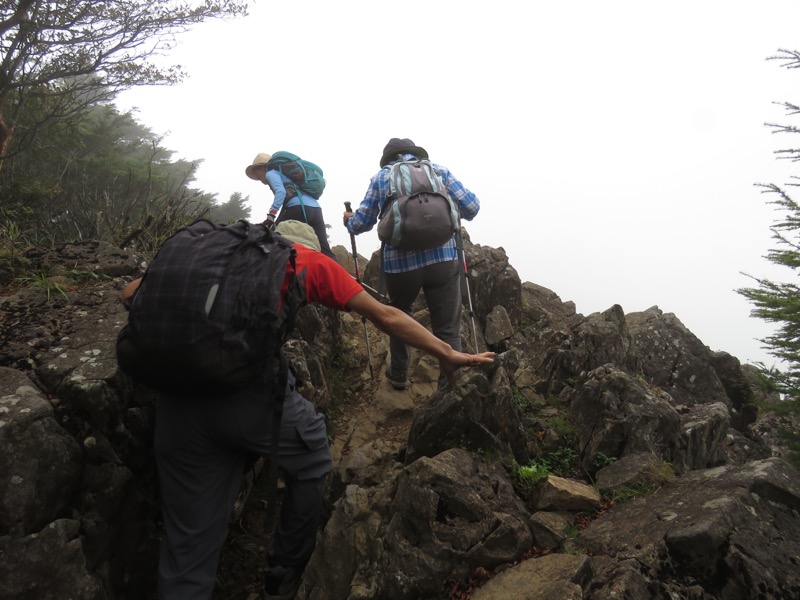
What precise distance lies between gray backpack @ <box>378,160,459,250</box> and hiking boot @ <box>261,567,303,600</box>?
315cm

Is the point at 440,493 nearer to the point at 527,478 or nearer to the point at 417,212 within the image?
the point at 527,478

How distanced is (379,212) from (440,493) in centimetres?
332

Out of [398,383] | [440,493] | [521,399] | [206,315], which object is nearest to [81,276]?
[206,315]

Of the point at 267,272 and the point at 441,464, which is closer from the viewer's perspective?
the point at 267,272

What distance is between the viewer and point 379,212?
220 inches

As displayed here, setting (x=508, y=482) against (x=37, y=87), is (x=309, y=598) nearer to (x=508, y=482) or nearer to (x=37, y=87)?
(x=508, y=482)

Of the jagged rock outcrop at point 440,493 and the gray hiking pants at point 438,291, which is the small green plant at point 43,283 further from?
the gray hiking pants at point 438,291

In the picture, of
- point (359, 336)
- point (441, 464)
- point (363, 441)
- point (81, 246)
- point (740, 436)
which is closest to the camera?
point (441, 464)

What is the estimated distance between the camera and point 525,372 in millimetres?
5949

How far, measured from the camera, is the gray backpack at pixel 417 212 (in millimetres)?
5020

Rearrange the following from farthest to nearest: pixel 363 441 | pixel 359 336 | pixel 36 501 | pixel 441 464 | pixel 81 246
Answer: pixel 359 336, pixel 363 441, pixel 81 246, pixel 441 464, pixel 36 501

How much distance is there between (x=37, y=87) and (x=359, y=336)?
9.33m

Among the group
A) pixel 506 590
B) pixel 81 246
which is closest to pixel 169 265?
pixel 506 590

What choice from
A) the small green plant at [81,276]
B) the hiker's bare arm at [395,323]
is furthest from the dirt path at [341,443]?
the small green plant at [81,276]
